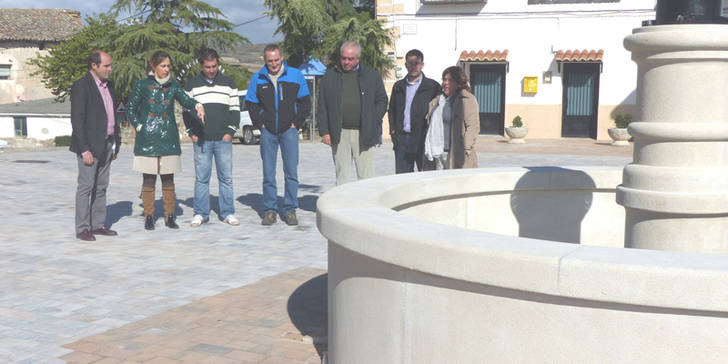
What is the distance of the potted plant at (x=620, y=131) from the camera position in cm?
2392

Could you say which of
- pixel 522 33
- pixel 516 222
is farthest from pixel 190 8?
pixel 516 222

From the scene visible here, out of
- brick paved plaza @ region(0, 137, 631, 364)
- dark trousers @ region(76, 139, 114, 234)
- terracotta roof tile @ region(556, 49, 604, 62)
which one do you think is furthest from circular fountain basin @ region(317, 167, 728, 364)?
terracotta roof tile @ region(556, 49, 604, 62)

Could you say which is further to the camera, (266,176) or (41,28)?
(41,28)

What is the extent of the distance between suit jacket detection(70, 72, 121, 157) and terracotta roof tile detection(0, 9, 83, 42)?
52.4m

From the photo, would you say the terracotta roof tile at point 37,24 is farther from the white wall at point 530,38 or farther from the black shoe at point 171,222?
the black shoe at point 171,222

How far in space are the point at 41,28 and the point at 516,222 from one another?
59.3 m

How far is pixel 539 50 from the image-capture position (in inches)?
1073

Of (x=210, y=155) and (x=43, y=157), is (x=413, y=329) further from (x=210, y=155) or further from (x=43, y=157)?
(x=43, y=157)

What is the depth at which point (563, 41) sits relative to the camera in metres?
27.0

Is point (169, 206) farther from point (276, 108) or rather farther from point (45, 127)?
point (45, 127)

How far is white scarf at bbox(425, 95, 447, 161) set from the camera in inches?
305

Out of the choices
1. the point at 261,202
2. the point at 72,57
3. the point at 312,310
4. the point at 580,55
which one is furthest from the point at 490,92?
the point at 72,57

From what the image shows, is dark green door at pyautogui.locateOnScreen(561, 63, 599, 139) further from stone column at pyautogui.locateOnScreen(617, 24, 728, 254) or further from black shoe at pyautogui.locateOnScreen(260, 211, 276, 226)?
stone column at pyautogui.locateOnScreen(617, 24, 728, 254)

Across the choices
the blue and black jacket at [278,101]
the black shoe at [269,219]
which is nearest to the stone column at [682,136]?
the blue and black jacket at [278,101]
